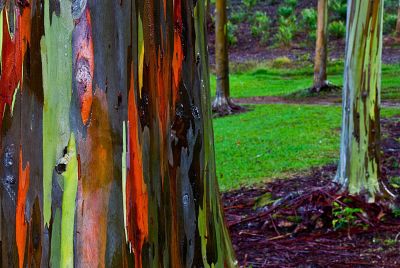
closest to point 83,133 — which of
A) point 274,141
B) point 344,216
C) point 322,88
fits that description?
point 344,216

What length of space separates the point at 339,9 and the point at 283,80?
7933mm

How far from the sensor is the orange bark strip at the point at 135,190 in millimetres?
1827

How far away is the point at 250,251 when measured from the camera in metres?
5.01

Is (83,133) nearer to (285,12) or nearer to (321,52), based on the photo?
(321,52)

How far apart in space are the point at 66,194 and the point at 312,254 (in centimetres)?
332

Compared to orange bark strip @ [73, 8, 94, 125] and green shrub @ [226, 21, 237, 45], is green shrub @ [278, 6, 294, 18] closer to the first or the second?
green shrub @ [226, 21, 237, 45]

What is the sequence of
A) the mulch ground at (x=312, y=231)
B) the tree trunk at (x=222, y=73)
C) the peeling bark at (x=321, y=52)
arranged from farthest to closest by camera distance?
the peeling bark at (x=321, y=52) → the tree trunk at (x=222, y=73) → the mulch ground at (x=312, y=231)

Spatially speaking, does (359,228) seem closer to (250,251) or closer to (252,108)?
(250,251)

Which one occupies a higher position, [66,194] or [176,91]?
[176,91]

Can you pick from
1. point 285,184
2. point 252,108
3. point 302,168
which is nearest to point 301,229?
point 285,184

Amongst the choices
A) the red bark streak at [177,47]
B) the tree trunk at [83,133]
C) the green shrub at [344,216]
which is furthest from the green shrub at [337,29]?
the tree trunk at [83,133]

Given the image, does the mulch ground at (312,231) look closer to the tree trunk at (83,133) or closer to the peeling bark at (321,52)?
the tree trunk at (83,133)

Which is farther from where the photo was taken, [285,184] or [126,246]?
[285,184]

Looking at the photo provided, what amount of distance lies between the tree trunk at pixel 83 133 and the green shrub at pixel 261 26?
25.8 meters
